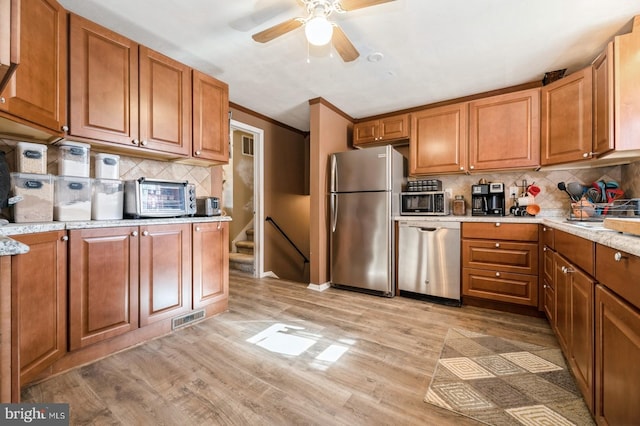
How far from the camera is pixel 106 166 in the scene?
77.3 inches

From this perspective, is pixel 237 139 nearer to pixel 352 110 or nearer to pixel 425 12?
pixel 352 110

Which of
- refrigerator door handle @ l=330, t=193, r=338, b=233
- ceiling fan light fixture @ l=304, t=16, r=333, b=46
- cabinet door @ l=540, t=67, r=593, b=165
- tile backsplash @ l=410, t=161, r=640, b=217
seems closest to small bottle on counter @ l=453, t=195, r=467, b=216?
tile backsplash @ l=410, t=161, r=640, b=217

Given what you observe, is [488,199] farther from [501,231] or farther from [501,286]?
[501,286]

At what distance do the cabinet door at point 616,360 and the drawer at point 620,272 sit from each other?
4 cm

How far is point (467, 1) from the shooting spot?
1.75 m

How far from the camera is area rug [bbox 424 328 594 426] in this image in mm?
1274

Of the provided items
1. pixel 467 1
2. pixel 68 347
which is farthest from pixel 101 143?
pixel 467 1

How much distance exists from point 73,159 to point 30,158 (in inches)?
8.3

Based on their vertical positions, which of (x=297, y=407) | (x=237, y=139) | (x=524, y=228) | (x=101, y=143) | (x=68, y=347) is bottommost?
(x=297, y=407)

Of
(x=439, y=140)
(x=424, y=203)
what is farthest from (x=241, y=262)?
(x=439, y=140)

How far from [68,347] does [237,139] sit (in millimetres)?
4090

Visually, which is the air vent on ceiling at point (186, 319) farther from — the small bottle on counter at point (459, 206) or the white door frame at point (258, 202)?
the small bottle on counter at point (459, 206)

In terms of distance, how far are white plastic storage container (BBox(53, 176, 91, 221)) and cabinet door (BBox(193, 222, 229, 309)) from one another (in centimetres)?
72

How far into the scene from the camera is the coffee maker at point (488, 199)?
283 centimetres
